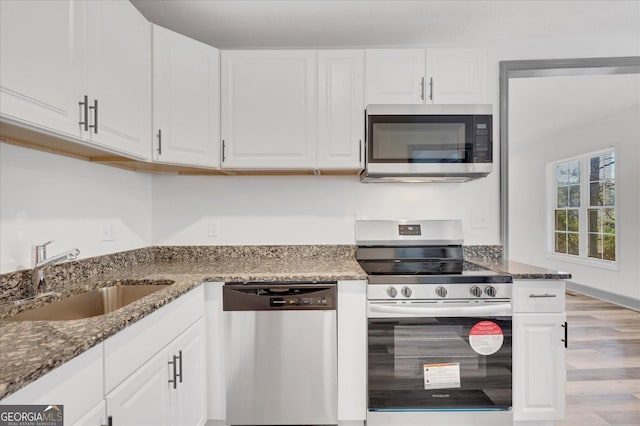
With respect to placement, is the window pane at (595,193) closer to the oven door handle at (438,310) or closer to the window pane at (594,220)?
the window pane at (594,220)

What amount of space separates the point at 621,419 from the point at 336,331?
175cm

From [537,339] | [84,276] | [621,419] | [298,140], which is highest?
[298,140]

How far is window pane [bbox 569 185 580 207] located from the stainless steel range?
4.40 metres

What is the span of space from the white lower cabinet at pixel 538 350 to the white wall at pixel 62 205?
2.29 m

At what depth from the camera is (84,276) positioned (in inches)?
66.5

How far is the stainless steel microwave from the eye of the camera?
197 centimetres

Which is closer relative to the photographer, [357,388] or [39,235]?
[39,235]

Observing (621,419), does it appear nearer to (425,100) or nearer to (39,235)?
(425,100)

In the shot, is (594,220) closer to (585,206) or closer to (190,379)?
(585,206)

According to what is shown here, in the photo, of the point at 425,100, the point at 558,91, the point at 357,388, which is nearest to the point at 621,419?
the point at 357,388

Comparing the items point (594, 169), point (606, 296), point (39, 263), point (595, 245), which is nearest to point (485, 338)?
point (39, 263)

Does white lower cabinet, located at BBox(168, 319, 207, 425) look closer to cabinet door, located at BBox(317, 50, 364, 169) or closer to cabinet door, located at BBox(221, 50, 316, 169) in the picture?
cabinet door, located at BBox(221, 50, 316, 169)

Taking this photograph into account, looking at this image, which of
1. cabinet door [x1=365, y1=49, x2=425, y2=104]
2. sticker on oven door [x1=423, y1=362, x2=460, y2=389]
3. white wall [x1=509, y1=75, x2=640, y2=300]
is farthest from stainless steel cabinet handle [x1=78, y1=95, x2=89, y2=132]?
white wall [x1=509, y1=75, x2=640, y2=300]

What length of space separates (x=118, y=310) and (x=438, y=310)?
1.44m
